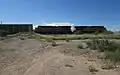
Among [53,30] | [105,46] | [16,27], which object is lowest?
[105,46]

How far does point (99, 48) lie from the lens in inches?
Result: 926

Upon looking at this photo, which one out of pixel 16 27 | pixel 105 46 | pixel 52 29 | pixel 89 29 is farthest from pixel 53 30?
pixel 105 46

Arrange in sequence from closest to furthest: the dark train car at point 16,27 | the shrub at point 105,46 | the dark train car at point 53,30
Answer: the shrub at point 105,46 → the dark train car at point 16,27 → the dark train car at point 53,30

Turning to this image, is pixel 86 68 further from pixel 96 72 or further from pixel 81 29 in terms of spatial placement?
pixel 81 29

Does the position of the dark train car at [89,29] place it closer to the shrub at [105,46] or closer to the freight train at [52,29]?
the freight train at [52,29]

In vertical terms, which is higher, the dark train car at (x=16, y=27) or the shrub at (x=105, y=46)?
the dark train car at (x=16, y=27)

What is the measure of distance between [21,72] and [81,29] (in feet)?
310

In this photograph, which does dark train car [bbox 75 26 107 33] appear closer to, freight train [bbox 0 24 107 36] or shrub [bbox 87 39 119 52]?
freight train [bbox 0 24 107 36]

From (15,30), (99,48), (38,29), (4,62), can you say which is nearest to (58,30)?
(38,29)

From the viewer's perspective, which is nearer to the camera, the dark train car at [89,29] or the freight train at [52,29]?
the freight train at [52,29]

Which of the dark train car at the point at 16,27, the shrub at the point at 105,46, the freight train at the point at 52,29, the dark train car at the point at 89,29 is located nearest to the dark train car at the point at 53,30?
the freight train at the point at 52,29

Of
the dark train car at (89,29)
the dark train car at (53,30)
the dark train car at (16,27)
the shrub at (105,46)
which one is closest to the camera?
the shrub at (105,46)

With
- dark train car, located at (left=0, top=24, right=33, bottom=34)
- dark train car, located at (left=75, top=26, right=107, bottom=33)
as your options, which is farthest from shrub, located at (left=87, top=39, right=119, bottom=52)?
dark train car, located at (left=75, top=26, right=107, bottom=33)

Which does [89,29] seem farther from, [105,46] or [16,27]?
[105,46]
